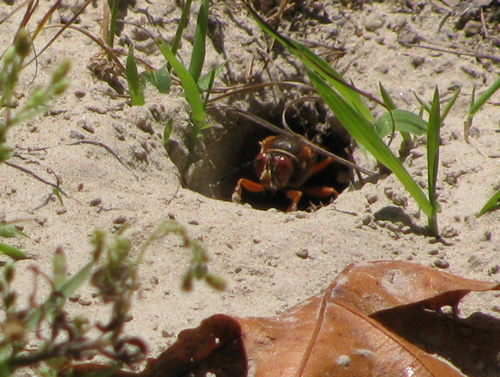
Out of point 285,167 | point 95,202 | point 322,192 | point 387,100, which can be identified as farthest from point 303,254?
point 285,167

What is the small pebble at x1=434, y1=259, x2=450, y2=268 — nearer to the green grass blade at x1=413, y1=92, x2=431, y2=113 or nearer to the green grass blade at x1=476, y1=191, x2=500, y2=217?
the green grass blade at x1=476, y1=191, x2=500, y2=217

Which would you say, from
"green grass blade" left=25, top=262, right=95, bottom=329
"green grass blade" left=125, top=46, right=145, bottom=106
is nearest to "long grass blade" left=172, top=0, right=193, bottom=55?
"green grass blade" left=125, top=46, right=145, bottom=106

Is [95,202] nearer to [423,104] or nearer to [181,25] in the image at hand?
[181,25]

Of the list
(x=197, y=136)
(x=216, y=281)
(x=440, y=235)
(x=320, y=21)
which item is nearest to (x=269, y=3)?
(x=320, y=21)

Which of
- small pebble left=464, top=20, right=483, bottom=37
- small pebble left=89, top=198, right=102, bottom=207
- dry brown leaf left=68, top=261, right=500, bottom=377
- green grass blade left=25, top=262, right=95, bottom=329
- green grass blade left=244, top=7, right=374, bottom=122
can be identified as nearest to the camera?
green grass blade left=25, top=262, right=95, bottom=329

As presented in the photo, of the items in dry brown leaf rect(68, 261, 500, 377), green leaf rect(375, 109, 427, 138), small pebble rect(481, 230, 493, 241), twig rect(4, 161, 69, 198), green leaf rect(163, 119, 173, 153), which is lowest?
dry brown leaf rect(68, 261, 500, 377)

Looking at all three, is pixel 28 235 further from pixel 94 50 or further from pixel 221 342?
pixel 94 50
